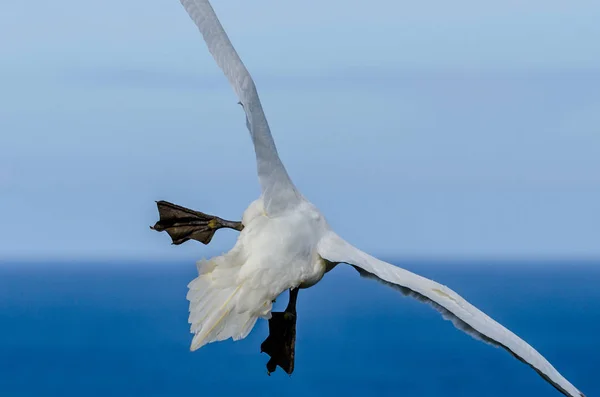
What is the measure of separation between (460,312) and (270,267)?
128cm

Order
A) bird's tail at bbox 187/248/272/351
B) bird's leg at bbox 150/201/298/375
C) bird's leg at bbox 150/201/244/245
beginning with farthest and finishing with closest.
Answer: bird's leg at bbox 150/201/244/245 < bird's leg at bbox 150/201/298/375 < bird's tail at bbox 187/248/272/351

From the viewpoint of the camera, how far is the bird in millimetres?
7605

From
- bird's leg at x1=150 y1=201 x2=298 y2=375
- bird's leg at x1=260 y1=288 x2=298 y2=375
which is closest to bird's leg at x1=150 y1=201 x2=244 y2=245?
bird's leg at x1=150 y1=201 x2=298 y2=375

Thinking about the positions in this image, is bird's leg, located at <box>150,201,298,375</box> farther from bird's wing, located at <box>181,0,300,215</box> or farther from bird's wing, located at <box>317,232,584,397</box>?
bird's wing, located at <box>317,232,584,397</box>

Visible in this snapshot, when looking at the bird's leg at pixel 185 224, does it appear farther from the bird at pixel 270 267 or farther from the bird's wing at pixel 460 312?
the bird's wing at pixel 460 312

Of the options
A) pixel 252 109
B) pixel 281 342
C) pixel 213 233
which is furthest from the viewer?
pixel 213 233

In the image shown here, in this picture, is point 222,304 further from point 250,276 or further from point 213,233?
point 213,233

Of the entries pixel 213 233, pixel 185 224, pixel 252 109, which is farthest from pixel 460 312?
pixel 185 224

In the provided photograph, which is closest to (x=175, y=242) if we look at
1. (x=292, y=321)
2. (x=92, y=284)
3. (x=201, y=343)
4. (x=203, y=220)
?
(x=203, y=220)

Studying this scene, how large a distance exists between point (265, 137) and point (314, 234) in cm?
79

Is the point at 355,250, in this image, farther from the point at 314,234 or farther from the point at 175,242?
the point at 175,242

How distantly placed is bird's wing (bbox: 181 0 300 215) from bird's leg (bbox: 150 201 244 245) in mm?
872

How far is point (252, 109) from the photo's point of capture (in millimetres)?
7574

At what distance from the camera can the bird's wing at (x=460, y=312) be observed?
7602 millimetres
